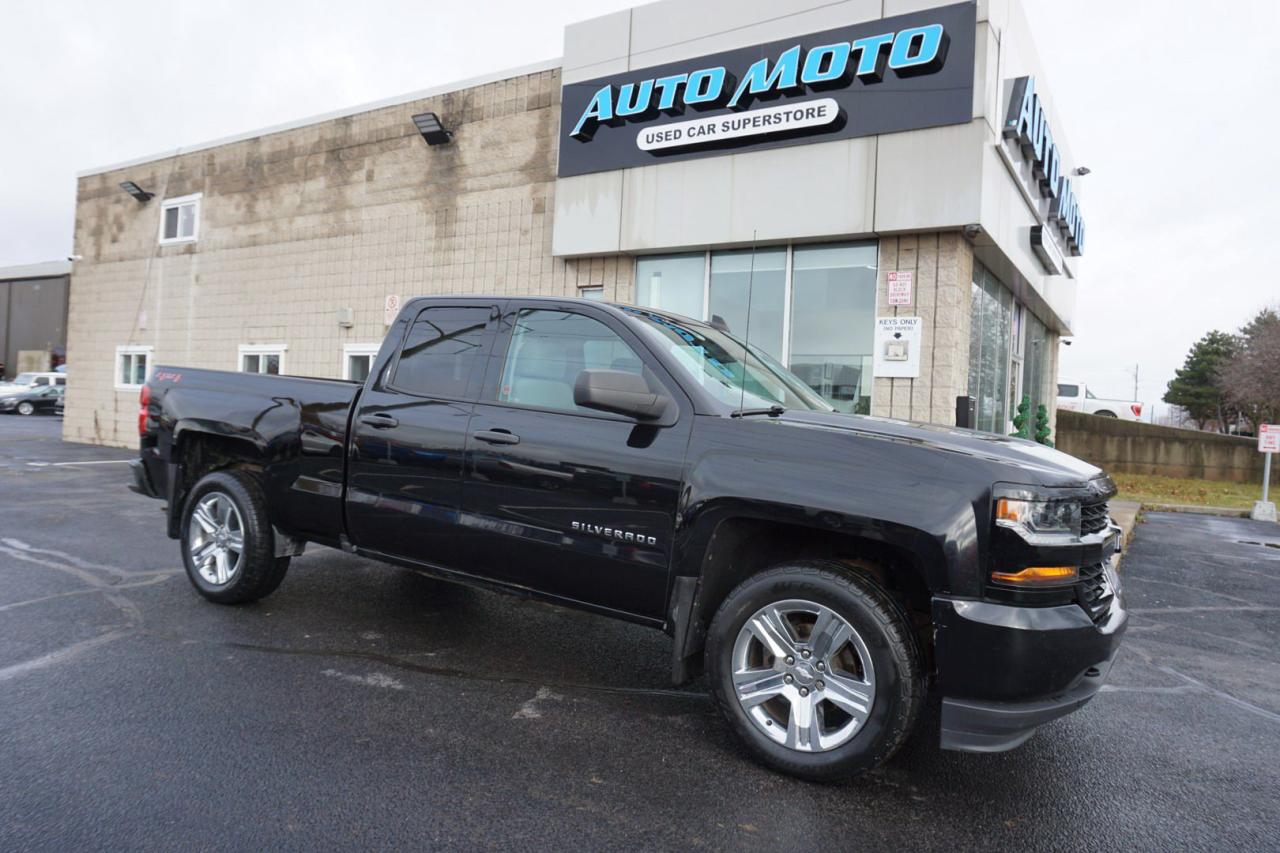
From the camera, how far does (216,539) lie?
5039mm

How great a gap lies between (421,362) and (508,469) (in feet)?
3.34

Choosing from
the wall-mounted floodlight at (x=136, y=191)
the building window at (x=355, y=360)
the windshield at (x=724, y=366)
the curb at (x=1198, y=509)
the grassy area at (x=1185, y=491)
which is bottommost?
the curb at (x=1198, y=509)

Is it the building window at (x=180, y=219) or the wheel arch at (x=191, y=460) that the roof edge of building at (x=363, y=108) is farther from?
the wheel arch at (x=191, y=460)

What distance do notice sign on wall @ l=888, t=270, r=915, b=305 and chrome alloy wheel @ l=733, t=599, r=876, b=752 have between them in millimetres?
7177

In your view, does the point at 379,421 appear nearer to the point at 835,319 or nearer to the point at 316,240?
the point at 835,319

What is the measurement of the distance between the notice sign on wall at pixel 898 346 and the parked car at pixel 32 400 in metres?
35.0

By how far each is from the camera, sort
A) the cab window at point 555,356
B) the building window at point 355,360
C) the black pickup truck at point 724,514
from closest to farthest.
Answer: the black pickup truck at point 724,514 → the cab window at point 555,356 → the building window at point 355,360

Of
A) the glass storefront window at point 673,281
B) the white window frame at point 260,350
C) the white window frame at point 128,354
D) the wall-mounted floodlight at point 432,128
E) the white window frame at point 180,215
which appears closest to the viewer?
the glass storefront window at point 673,281

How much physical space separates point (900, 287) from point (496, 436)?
7.02 metres

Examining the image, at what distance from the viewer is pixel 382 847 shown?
98.5 inches

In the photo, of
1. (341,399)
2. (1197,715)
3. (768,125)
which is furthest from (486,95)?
(1197,715)

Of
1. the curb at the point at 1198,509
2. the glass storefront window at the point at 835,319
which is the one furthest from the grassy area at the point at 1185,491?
the glass storefront window at the point at 835,319

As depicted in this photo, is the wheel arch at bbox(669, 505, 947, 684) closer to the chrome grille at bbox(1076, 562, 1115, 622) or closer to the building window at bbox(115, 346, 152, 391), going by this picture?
the chrome grille at bbox(1076, 562, 1115, 622)

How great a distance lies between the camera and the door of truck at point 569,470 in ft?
11.1
